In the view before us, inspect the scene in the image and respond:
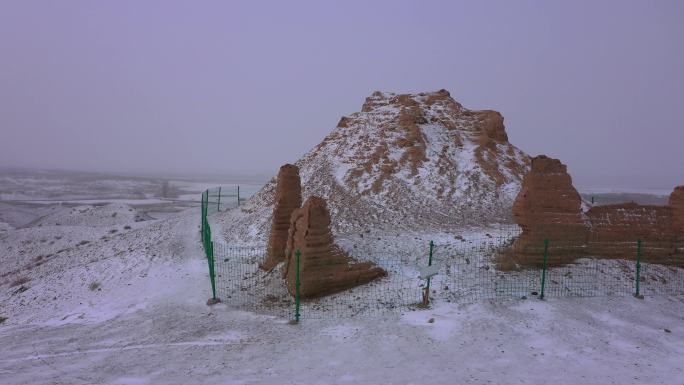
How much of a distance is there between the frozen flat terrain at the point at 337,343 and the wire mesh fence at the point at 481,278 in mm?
590

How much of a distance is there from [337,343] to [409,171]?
19.2 metres

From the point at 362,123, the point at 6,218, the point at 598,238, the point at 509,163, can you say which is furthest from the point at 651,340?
the point at 6,218

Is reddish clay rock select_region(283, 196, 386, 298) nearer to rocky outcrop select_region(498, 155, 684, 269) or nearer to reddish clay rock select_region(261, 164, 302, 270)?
reddish clay rock select_region(261, 164, 302, 270)

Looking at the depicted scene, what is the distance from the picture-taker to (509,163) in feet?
92.8

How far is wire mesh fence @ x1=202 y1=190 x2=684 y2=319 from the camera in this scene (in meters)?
11.6

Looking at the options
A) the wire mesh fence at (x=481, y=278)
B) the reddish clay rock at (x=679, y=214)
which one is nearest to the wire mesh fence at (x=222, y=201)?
the wire mesh fence at (x=481, y=278)

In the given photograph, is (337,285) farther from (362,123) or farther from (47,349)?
(362,123)

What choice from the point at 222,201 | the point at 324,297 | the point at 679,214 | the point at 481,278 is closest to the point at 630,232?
the point at 679,214

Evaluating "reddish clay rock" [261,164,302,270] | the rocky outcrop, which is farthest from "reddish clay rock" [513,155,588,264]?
"reddish clay rock" [261,164,302,270]

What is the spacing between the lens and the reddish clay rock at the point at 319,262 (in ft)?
39.5

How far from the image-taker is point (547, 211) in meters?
14.2

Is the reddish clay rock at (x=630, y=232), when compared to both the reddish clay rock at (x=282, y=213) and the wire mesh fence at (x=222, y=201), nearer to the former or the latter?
the reddish clay rock at (x=282, y=213)

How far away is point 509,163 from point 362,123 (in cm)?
1179

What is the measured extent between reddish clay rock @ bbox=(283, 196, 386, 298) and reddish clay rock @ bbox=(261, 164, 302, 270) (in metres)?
2.68
